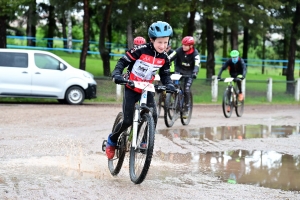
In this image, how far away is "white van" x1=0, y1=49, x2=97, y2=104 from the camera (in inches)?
802

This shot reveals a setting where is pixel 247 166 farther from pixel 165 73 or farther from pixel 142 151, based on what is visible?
pixel 142 151

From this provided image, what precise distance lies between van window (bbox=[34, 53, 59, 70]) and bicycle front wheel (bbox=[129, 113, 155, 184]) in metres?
13.7

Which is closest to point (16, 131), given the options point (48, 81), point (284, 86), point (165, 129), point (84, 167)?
point (165, 129)

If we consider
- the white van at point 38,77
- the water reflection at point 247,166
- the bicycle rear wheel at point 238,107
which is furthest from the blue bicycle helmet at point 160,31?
the white van at point 38,77

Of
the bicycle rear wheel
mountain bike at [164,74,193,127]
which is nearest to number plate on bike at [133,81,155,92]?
mountain bike at [164,74,193,127]

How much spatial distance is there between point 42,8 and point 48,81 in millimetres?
25043

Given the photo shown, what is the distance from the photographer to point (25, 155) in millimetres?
9484

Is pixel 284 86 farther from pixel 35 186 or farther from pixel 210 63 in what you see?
pixel 35 186

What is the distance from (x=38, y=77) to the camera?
67.4ft

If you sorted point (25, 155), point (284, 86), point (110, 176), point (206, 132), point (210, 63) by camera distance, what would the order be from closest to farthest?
point (110, 176)
point (25, 155)
point (206, 132)
point (284, 86)
point (210, 63)

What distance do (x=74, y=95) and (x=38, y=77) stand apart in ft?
4.38

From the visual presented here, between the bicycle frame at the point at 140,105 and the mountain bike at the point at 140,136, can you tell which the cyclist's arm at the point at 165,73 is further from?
the bicycle frame at the point at 140,105

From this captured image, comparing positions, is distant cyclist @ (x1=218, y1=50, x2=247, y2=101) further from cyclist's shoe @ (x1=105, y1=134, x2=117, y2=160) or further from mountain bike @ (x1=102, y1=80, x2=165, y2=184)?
mountain bike @ (x1=102, y1=80, x2=165, y2=184)

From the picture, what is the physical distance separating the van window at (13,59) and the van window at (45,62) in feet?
1.15
